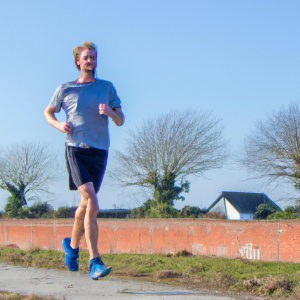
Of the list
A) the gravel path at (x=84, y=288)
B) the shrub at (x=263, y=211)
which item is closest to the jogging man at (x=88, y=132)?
the gravel path at (x=84, y=288)

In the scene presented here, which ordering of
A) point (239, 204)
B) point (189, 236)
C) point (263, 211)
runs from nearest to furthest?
point (189, 236), point (263, 211), point (239, 204)

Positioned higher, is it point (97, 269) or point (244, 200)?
point (97, 269)

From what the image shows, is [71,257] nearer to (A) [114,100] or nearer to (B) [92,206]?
(B) [92,206]

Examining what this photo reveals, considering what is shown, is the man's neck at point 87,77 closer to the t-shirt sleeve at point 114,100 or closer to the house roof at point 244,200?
the t-shirt sleeve at point 114,100

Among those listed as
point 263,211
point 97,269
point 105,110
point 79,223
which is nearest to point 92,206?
point 79,223

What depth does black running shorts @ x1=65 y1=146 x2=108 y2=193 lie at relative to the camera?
2.21 meters

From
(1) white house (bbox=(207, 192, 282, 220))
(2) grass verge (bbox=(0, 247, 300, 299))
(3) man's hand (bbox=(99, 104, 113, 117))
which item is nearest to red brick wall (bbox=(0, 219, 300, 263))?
(2) grass verge (bbox=(0, 247, 300, 299))

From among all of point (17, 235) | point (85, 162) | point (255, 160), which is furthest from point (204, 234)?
point (85, 162)

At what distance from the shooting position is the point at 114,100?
2.39 meters

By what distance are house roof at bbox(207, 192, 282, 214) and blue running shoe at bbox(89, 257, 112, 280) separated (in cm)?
5030

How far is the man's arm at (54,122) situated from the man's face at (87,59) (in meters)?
0.36

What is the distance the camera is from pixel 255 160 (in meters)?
30.6

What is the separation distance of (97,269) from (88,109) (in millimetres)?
1002

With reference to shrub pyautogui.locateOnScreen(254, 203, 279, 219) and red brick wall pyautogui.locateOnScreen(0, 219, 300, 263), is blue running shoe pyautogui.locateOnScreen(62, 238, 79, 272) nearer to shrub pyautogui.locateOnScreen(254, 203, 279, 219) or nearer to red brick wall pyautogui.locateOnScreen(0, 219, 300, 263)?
red brick wall pyautogui.locateOnScreen(0, 219, 300, 263)
